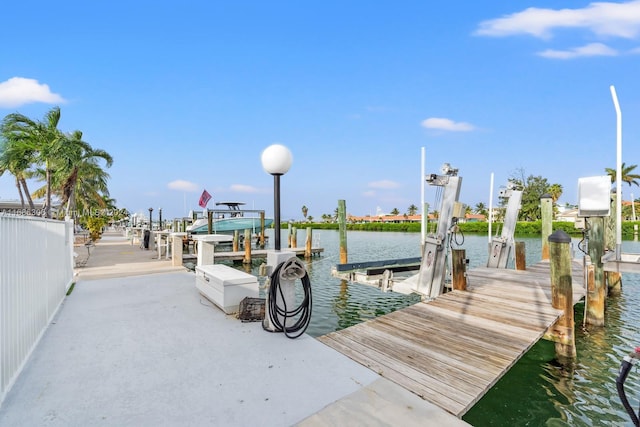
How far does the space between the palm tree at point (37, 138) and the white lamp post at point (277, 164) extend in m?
19.3

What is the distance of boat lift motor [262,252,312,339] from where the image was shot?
4.12m

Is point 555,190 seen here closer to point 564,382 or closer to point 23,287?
point 564,382

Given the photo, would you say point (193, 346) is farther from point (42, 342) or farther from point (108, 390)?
point (42, 342)

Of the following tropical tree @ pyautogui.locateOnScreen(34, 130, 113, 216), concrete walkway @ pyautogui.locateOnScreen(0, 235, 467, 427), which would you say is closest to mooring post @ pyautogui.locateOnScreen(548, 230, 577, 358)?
concrete walkway @ pyautogui.locateOnScreen(0, 235, 467, 427)

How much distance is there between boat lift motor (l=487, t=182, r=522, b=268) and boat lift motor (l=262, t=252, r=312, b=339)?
25.8 feet

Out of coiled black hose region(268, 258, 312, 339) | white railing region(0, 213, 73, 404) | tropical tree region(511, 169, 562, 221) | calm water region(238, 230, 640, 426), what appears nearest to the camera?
white railing region(0, 213, 73, 404)

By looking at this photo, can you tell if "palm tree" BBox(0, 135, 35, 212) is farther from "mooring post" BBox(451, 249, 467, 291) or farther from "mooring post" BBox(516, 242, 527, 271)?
"mooring post" BBox(516, 242, 527, 271)

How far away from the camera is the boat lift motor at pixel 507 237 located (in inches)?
380

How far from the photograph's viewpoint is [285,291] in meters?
4.25

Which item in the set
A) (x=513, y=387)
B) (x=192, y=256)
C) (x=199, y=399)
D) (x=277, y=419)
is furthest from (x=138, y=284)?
(x=192, y=256)

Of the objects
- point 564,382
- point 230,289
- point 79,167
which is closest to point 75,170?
point 79,167

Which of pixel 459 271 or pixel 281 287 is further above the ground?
pixel 281 287

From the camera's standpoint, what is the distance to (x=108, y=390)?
2.84 m

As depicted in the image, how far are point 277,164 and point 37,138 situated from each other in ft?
69.5
